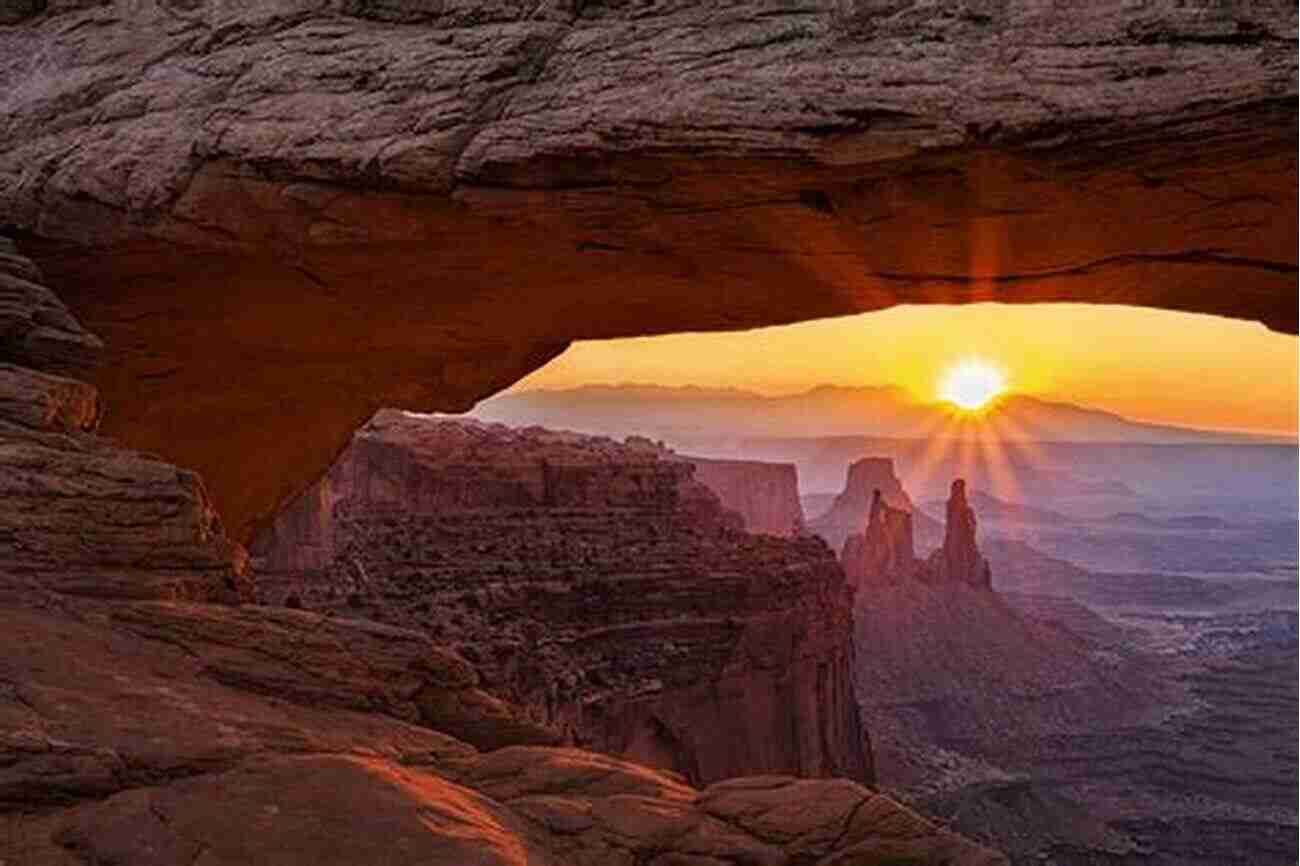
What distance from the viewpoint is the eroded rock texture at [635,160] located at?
33.9ft

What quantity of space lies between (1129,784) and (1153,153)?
2451 inches

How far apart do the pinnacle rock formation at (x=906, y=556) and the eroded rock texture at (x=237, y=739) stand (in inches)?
3280

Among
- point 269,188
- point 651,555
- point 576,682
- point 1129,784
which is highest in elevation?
point 269,188

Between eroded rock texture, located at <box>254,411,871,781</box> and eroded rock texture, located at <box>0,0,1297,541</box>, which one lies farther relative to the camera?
eroded rock texture, located at <box>254,411,871,781</box>

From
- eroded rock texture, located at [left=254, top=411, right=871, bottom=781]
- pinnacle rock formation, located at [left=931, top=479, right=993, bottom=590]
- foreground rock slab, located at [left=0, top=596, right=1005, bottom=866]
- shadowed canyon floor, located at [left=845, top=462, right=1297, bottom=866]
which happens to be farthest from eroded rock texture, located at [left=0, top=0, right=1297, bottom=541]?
pinnacle rock formation, located at [left=931, top=479, right=993, bottom=590]

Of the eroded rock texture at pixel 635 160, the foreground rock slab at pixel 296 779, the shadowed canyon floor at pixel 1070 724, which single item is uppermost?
the eroded rock texture at pixel 635 160

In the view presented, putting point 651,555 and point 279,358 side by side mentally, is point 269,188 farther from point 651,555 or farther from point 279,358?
point 651,555

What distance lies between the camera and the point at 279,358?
17.9 m

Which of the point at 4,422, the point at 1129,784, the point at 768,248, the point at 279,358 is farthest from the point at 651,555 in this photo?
the point at 1129,784

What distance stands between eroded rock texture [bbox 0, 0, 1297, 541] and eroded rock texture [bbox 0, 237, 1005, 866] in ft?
11.6

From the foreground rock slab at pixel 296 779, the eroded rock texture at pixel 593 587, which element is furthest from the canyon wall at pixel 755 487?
the foreground rock slab at pixel 296 779

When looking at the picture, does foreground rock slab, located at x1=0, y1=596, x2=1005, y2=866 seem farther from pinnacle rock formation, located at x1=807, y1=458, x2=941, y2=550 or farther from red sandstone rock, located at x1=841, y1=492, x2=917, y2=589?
pinnacle rock formation, located at x1=807, y1=458, x2=941, y2=550

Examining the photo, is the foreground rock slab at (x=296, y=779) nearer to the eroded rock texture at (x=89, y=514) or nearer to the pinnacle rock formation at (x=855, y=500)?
the eroded rock texture at (x=89, y=514)

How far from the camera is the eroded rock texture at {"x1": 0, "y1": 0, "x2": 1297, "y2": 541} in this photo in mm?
10336
